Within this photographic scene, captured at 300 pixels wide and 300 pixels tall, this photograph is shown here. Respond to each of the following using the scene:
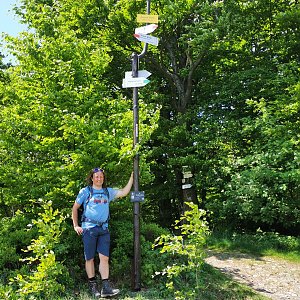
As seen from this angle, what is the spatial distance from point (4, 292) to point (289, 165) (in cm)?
681

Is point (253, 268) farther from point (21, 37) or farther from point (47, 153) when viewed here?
point (21, 37)

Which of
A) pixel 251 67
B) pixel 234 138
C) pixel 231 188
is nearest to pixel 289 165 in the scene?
pixel 231 188

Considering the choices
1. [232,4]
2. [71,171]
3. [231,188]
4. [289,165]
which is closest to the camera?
[71,171]

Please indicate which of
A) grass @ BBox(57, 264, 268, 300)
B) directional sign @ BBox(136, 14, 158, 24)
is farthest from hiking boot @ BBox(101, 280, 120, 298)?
directional sign @ BBox(136, 14, 158, 24)

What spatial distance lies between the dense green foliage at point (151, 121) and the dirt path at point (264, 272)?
5.26 feet

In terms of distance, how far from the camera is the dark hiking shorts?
514cm

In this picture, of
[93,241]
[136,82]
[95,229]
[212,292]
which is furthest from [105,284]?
[136,82]

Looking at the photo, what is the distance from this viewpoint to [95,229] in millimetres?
5160

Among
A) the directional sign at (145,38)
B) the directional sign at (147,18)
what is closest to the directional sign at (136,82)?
the directional sign at (145,38)

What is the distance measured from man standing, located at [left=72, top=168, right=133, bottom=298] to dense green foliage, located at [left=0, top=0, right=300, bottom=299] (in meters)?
0.35

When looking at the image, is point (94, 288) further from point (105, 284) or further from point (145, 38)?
point (145, 38)

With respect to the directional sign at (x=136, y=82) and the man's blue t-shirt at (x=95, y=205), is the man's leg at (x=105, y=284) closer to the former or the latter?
the man's blue t-shirt at (x=95, y=205)

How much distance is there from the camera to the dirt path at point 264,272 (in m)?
6.28

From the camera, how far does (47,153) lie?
6688mm
